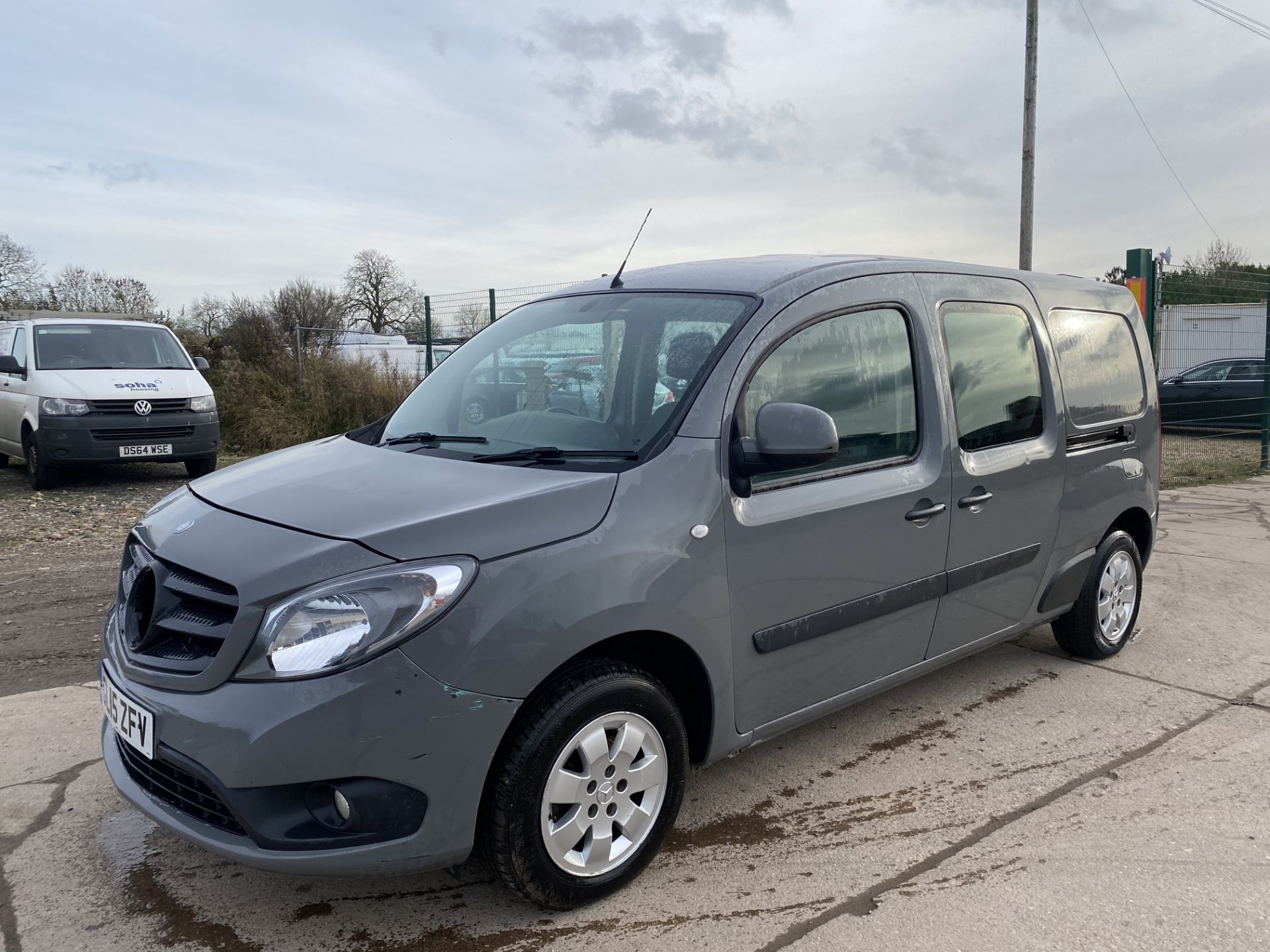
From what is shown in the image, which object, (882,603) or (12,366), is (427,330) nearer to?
(12,366)

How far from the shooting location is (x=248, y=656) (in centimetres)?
226

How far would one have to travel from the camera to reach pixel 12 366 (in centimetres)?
1003

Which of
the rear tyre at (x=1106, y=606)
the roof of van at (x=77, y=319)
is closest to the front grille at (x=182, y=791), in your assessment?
the rear tyre at (x=1106, y=606)

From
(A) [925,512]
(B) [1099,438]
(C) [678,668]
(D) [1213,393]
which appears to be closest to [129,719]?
(C) [678,668]

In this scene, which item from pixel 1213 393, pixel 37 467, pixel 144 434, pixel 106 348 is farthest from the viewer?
pixel 1213 393

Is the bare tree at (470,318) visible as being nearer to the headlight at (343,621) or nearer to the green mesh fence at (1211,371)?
the green mesh fence at (1211,371)

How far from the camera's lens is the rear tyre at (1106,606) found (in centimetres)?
453

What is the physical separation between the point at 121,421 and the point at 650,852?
8.82 meters

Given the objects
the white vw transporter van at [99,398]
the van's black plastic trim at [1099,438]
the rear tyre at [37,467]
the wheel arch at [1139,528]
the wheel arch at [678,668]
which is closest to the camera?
the wheel arch at [678,668]

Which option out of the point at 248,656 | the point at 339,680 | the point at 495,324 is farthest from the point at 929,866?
the point at 495,324

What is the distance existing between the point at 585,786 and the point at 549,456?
3.10ft

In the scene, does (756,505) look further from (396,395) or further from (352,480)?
(396,395)

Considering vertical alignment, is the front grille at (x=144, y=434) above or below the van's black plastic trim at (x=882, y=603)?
above

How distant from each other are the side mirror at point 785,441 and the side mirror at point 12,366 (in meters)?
9.69
